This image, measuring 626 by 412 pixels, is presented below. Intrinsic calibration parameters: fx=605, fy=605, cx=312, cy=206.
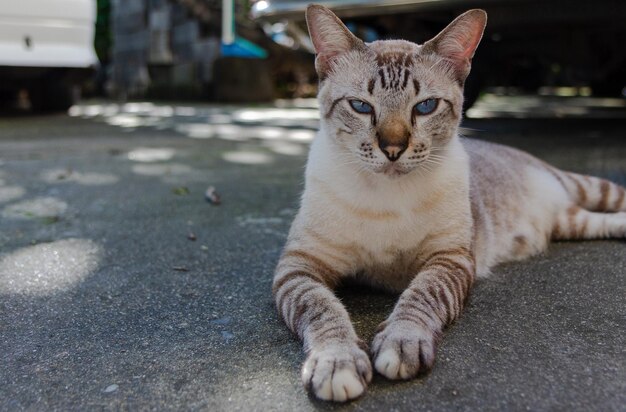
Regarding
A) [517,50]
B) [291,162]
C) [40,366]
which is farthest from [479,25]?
[517,50]

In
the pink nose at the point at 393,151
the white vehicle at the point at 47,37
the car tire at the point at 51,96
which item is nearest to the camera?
the pink nose at the point at 393,151

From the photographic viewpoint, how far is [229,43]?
404 inches

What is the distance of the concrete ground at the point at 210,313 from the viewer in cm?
153

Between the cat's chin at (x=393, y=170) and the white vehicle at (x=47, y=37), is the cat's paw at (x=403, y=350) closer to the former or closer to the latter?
the cat's chin at (x=393, y=170)

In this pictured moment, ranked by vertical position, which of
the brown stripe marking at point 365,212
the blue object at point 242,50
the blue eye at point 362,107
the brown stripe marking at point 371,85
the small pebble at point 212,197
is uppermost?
the brown stripe marking at point 371,85

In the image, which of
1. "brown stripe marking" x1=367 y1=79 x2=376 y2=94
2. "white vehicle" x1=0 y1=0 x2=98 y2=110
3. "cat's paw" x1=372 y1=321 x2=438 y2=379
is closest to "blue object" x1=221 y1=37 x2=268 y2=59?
"white vehicle" x1=0 y1=0 x2=98 y2=110

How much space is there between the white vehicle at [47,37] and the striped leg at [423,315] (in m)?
5.82

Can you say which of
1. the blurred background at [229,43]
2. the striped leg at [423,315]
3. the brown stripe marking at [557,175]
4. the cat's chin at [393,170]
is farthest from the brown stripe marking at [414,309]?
the blurred background at [229,43]

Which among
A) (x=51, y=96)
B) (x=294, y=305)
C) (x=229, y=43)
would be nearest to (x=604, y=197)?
(x=294, y=305)

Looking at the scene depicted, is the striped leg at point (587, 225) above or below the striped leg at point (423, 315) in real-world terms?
below

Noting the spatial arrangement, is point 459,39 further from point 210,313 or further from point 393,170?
point 210,313

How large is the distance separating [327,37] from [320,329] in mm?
1168

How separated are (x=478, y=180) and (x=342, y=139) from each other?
87 cm

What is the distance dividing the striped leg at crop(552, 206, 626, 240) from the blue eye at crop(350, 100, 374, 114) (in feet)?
4.56
